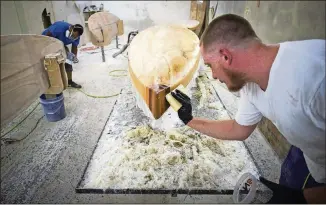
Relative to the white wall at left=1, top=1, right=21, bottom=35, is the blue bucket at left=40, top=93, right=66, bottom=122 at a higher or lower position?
lower

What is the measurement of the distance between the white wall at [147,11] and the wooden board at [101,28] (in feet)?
8.96

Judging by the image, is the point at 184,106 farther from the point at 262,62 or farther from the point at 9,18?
the point at 9,18

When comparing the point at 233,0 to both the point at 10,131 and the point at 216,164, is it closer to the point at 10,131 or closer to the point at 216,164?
the point at 216,164

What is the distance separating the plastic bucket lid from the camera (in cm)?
158

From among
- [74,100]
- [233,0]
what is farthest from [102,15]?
[233,0]

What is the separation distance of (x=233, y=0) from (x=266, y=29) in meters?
2.68

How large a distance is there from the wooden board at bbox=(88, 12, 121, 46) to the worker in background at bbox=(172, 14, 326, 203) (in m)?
4.02

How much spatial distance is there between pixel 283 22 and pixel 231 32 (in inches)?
54.8

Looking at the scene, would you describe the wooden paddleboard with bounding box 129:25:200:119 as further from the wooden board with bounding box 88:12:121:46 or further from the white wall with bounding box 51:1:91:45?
the white wall with bounding box 51:1:91:45

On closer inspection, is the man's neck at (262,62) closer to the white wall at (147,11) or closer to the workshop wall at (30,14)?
the workshop wall at (30,14)

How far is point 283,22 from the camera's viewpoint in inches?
87.0

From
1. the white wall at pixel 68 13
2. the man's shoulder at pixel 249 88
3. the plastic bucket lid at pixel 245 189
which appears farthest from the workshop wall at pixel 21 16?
the plastic bucket lid at pixel 245 189

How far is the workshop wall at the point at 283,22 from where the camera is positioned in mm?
1652

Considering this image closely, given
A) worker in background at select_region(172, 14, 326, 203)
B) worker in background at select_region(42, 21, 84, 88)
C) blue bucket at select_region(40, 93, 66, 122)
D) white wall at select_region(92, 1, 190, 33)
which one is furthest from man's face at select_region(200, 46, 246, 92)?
white wall at select_region(92, 1, 190, 33)
